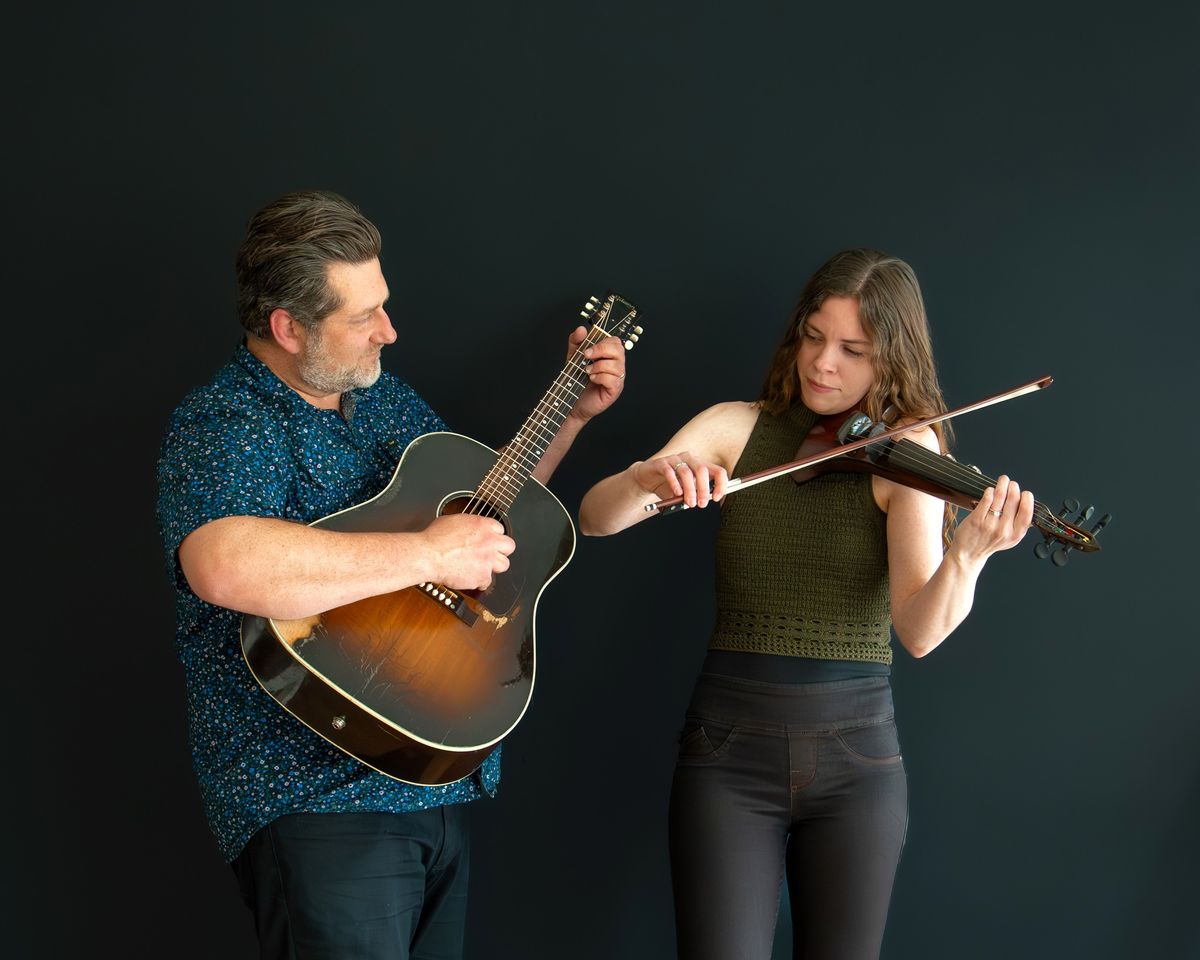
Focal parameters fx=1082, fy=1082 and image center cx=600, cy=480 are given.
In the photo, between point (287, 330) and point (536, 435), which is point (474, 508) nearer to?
point (536, 435)

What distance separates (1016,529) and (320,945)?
3.98 ft

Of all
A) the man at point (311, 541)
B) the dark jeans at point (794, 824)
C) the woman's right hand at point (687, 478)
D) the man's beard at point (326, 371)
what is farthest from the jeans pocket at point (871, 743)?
the man's beard at point (326, 371)

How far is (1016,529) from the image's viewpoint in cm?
157

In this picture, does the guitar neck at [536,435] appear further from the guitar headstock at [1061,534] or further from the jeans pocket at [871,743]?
the guitar headstock at [1061,534]

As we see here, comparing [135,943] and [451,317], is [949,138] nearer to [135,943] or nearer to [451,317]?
[451,317]

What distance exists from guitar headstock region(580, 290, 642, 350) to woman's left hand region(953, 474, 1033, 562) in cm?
68

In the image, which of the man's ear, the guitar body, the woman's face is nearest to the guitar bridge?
the guitar body

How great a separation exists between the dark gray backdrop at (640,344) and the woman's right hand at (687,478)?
0.45m

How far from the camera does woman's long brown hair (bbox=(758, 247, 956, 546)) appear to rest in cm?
181

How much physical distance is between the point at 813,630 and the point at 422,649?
0.64 m

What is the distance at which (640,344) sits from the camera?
2.19m

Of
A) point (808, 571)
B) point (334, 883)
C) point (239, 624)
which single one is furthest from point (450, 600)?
point (808, 571)

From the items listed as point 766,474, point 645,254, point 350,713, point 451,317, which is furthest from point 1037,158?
point 350,713

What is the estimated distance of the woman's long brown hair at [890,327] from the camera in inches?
71.2
